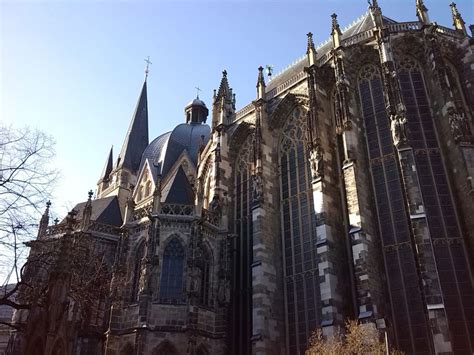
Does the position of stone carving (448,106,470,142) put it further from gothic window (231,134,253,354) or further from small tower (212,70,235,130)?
small tower (212,70,235,130)

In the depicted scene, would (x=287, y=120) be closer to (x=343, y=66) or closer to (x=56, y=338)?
(x=343, y=66)

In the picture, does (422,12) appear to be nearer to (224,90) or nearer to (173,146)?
(224,90)

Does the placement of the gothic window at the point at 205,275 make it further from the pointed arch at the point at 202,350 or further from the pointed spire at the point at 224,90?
the pointed spire at the point at 224,90

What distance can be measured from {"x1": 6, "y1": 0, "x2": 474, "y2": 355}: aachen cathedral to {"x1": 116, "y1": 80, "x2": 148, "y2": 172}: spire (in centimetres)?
1680

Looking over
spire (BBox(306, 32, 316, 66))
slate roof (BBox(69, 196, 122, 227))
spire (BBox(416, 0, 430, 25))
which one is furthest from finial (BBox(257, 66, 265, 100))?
slate roof (BBox(69, 196, 122, 227))

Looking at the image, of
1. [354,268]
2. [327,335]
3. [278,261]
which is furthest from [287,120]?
[327,335]

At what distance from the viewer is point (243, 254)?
77.8ft

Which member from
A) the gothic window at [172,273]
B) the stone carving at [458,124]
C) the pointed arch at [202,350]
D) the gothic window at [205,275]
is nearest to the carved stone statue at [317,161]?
the stone carving at [458,124]

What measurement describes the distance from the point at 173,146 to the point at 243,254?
16501mm

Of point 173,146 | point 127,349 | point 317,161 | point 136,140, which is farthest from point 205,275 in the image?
point 136,140

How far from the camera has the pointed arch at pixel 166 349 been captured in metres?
19.4

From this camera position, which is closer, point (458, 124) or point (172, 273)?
point (458, 124)

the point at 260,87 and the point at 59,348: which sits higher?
the point at 260,87

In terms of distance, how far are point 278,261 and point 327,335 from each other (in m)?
5.40
